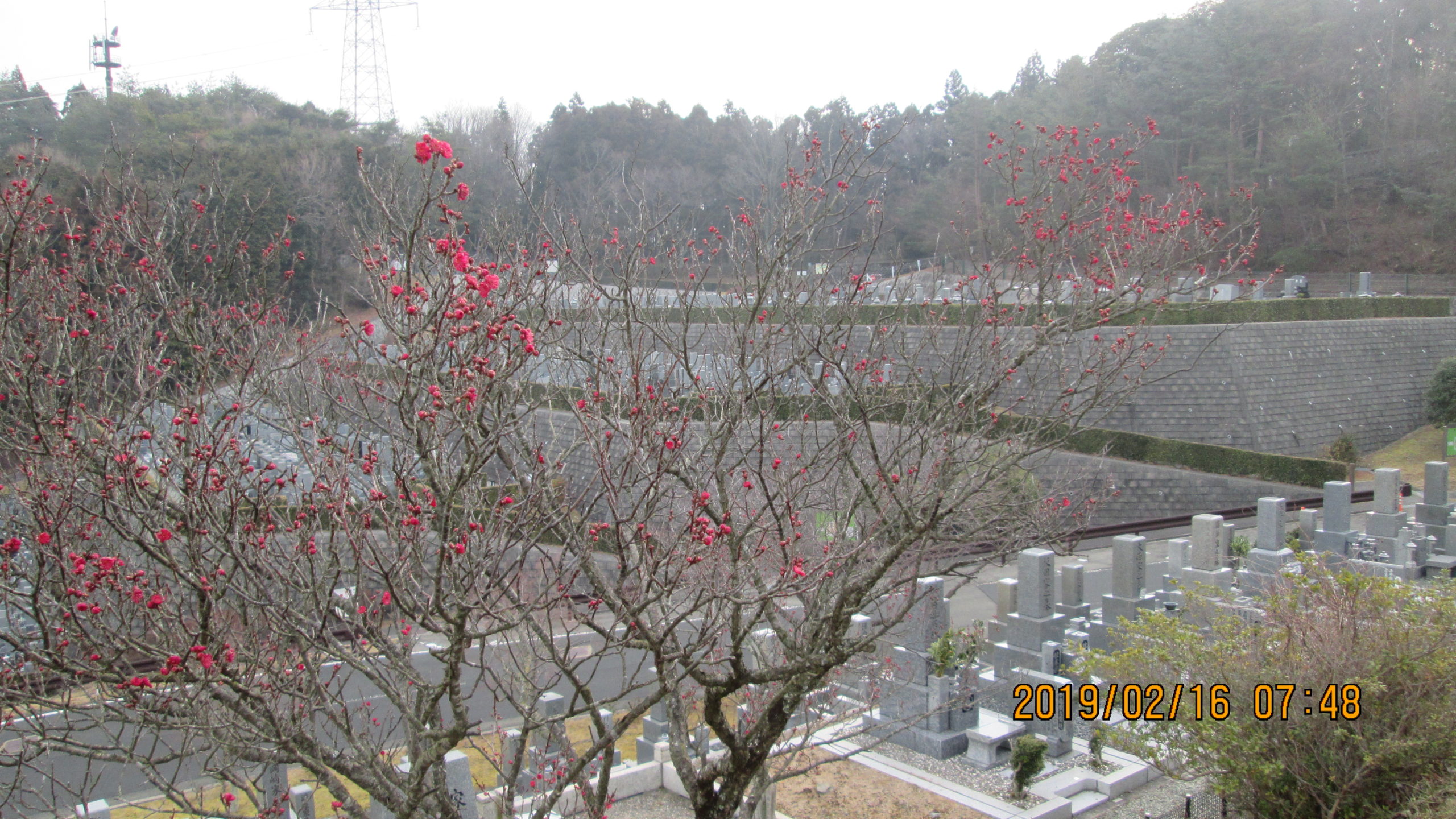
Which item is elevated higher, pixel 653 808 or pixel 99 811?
pixel 99 811

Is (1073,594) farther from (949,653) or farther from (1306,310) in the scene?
(1306,310)

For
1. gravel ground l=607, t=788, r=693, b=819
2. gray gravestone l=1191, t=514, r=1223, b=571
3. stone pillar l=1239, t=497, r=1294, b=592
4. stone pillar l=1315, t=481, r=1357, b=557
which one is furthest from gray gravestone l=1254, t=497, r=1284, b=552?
gravel ground l=607, t=788, r=693, b=819

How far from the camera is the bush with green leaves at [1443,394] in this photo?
1842cm

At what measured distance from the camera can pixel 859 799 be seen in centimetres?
632

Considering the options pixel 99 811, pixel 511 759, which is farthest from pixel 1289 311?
pixel 99 811

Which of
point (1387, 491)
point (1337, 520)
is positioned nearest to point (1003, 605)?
point (1337, 520)

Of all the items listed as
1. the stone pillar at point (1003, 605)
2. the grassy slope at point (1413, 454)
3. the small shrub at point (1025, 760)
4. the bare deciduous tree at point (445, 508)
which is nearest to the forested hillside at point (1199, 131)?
the grassy slope at point (1413, 454)

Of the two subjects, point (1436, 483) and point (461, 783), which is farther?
point (1436, 483)

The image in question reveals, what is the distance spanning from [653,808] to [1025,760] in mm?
2446

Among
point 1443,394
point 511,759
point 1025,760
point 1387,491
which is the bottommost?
point 1025,760

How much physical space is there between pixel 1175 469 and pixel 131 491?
57.4 feet

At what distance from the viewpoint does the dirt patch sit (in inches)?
239

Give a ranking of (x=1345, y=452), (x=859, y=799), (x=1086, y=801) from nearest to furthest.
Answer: (x=1086, y=801) < (x=859, y=799) < (x=1345, y=452)

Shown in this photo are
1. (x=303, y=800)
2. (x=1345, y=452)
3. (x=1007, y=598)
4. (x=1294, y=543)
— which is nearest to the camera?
(x=303, y=800)
